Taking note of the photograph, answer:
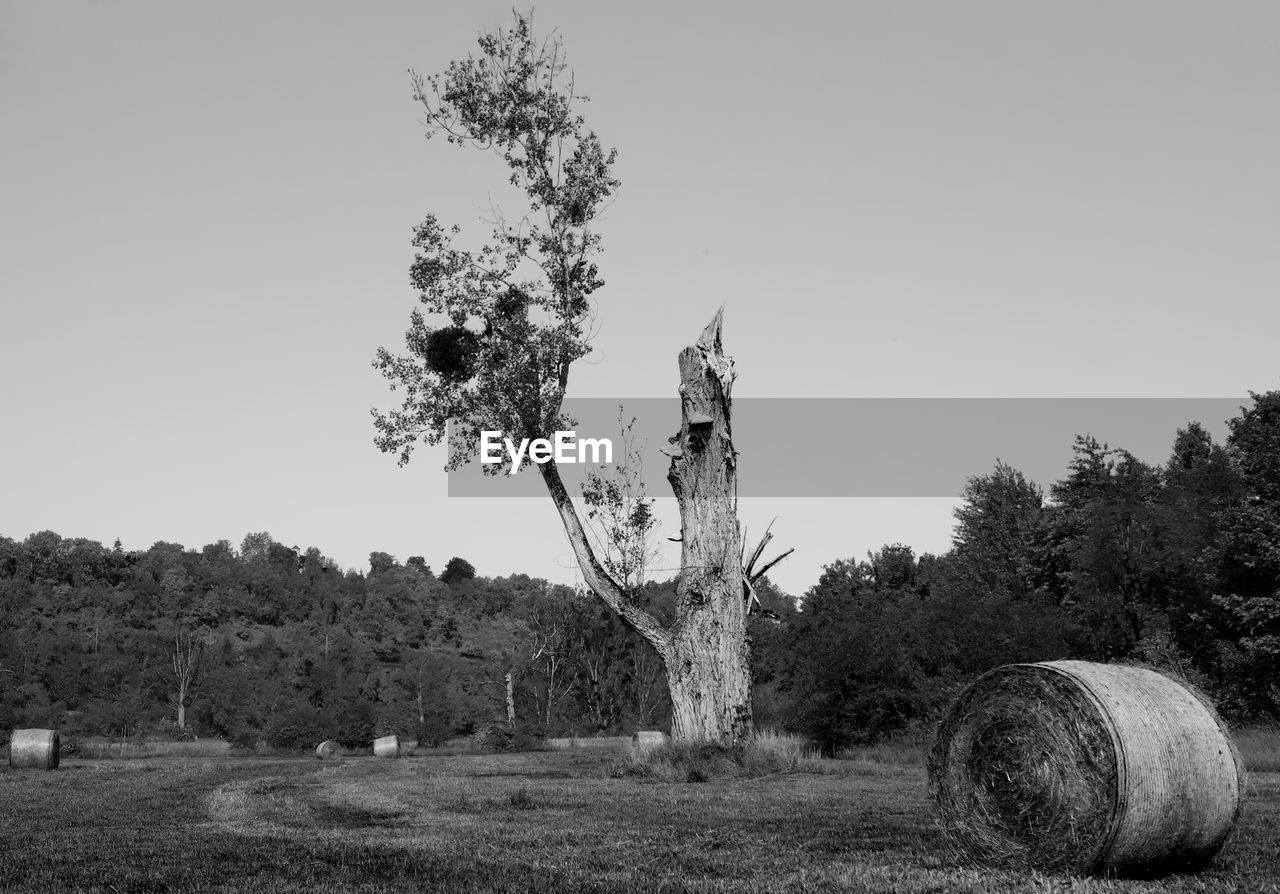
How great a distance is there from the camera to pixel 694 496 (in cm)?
2708

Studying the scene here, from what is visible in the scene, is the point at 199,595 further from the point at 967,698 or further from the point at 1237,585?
the point at 967,698

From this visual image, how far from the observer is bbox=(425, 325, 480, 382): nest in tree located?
29531 millimetres

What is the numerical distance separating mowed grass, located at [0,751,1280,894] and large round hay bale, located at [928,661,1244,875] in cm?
32

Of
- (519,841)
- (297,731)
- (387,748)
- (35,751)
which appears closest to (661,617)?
(297,731)

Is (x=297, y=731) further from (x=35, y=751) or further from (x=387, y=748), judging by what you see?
(x=35, y=751)

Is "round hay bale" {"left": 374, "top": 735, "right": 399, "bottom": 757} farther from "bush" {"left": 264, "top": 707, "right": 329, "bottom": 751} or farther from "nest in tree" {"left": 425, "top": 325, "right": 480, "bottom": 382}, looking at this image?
"nest in tree" {"left": 425, "top": 325, "right": 480, "bottom": 382}

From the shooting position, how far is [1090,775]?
31.1 feet

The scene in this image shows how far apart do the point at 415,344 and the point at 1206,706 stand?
2344cm

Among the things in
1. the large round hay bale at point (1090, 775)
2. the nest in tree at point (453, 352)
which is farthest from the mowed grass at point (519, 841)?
the nest in tree at point (453, 352)

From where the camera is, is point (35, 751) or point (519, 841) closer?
point (519, 841)

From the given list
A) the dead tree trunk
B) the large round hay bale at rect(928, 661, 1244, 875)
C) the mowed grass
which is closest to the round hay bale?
the dead tree trunk

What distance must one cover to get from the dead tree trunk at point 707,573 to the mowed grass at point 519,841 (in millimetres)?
5500

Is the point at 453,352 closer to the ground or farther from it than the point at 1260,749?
farther from it

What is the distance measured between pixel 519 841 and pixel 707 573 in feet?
51.4
